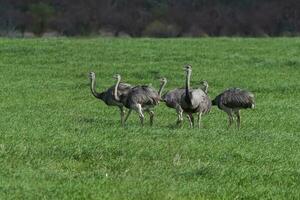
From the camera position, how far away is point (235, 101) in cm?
1884

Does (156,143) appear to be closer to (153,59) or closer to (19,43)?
(153,59)

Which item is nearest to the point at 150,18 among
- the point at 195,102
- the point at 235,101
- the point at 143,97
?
the point at 235,101

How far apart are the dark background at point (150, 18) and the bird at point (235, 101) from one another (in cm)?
5167

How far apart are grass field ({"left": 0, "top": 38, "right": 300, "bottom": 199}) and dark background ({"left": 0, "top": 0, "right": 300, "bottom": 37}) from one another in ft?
134

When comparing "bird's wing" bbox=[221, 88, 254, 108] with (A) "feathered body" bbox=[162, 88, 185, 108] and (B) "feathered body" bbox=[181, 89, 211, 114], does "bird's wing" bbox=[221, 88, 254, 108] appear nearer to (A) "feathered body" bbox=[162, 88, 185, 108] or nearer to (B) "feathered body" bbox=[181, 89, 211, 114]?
(B) "feathered body" bbox=[181, 89, 211, 114]

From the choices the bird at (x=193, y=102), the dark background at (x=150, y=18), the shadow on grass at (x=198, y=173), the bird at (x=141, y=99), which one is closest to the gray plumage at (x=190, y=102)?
the bird at (x=193, y=102)

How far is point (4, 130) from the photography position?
615 inches

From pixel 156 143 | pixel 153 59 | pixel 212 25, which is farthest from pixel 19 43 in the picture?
pixel 212 25

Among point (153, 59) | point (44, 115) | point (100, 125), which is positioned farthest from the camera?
point (153, 59)

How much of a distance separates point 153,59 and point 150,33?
37131mm

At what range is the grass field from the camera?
11531 millimetres

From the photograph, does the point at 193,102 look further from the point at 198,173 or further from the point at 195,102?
the point at 198,173

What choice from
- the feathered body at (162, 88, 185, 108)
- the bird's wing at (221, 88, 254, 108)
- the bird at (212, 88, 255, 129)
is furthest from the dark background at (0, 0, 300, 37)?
the bird's wing at (221, 88, 254, 108)

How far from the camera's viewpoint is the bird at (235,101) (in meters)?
18.7
